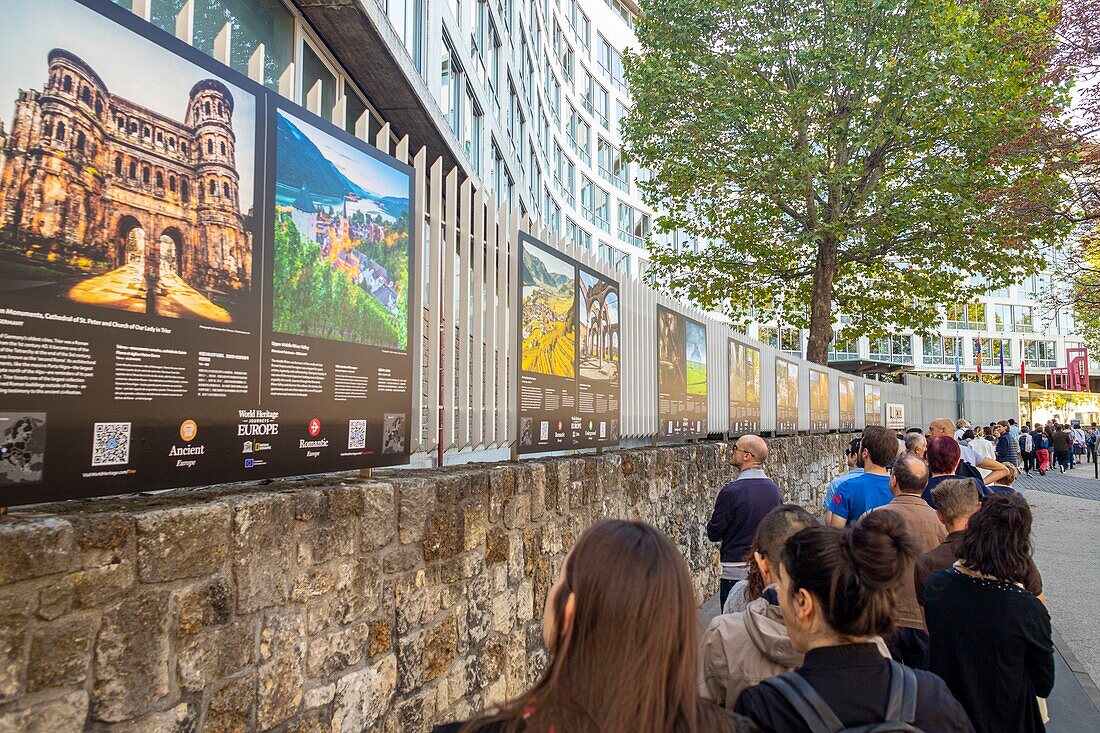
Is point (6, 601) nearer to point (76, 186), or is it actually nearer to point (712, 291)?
point (76, 186)

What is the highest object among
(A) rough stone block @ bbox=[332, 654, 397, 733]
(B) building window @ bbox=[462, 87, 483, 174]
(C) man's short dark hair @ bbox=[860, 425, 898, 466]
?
(B) building window @ bbox=[462, 87, 483, 174]

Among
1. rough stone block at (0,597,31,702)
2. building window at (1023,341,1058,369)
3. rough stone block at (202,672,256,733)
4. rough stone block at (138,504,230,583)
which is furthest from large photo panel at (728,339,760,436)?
building window at (1023,341,1058,369)

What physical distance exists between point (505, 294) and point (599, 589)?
384cm

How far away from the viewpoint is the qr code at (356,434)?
3754 mm

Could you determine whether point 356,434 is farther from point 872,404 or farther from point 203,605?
point 872,404

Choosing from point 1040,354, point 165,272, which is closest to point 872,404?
point 165,272

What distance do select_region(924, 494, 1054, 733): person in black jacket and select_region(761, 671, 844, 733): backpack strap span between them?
5.78 ft

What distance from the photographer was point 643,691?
1645 millimetres

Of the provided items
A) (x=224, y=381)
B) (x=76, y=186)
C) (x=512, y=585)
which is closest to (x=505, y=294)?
(x=512, y=585)

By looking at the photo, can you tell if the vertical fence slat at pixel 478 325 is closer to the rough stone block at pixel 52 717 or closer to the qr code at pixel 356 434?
the qr code at pixel 356 434

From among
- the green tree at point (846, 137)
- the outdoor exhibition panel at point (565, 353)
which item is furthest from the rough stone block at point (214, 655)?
the green tree at point (846, 137)

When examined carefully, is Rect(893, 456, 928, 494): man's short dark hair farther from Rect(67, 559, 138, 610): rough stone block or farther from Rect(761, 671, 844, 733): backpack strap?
Rect(67, 559, 138, 610): rough stone block

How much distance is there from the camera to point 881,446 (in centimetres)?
614

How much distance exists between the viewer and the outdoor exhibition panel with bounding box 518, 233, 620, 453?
18.2ft
